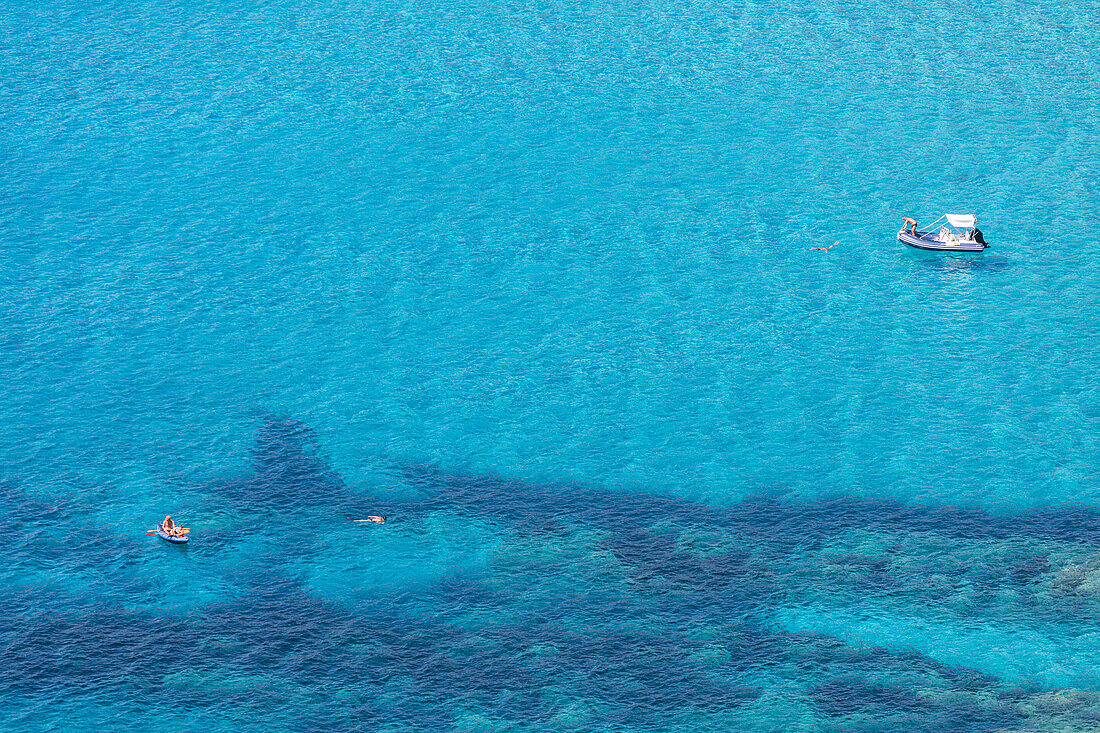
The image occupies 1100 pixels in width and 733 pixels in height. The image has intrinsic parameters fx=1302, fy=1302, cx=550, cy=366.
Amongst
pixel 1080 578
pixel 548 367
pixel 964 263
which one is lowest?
pixel 1080 578

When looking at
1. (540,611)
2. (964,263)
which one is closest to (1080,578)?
(540,611)

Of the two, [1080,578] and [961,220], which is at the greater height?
[961,220]

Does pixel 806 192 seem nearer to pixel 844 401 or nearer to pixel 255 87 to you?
pixel 844 401

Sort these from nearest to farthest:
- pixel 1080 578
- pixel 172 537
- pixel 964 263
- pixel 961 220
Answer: pixel 1080 578
pixel 172 537
pixel 961 220
pixel 964 263

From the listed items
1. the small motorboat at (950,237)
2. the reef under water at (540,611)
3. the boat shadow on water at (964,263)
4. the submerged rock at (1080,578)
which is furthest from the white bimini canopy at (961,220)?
the submerged rock at (1080,578)

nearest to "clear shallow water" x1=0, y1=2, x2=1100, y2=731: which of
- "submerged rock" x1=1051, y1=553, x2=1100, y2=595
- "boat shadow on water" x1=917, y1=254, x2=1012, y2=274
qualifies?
"submerged rock" x1=1051, y1=553, x2=1100, y2=595

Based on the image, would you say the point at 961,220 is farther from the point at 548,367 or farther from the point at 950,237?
the point at 548,367

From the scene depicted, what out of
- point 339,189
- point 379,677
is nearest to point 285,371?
point 339,189

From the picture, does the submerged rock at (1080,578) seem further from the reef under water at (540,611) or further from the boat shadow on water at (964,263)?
the boat shadow on water at (964,263)
